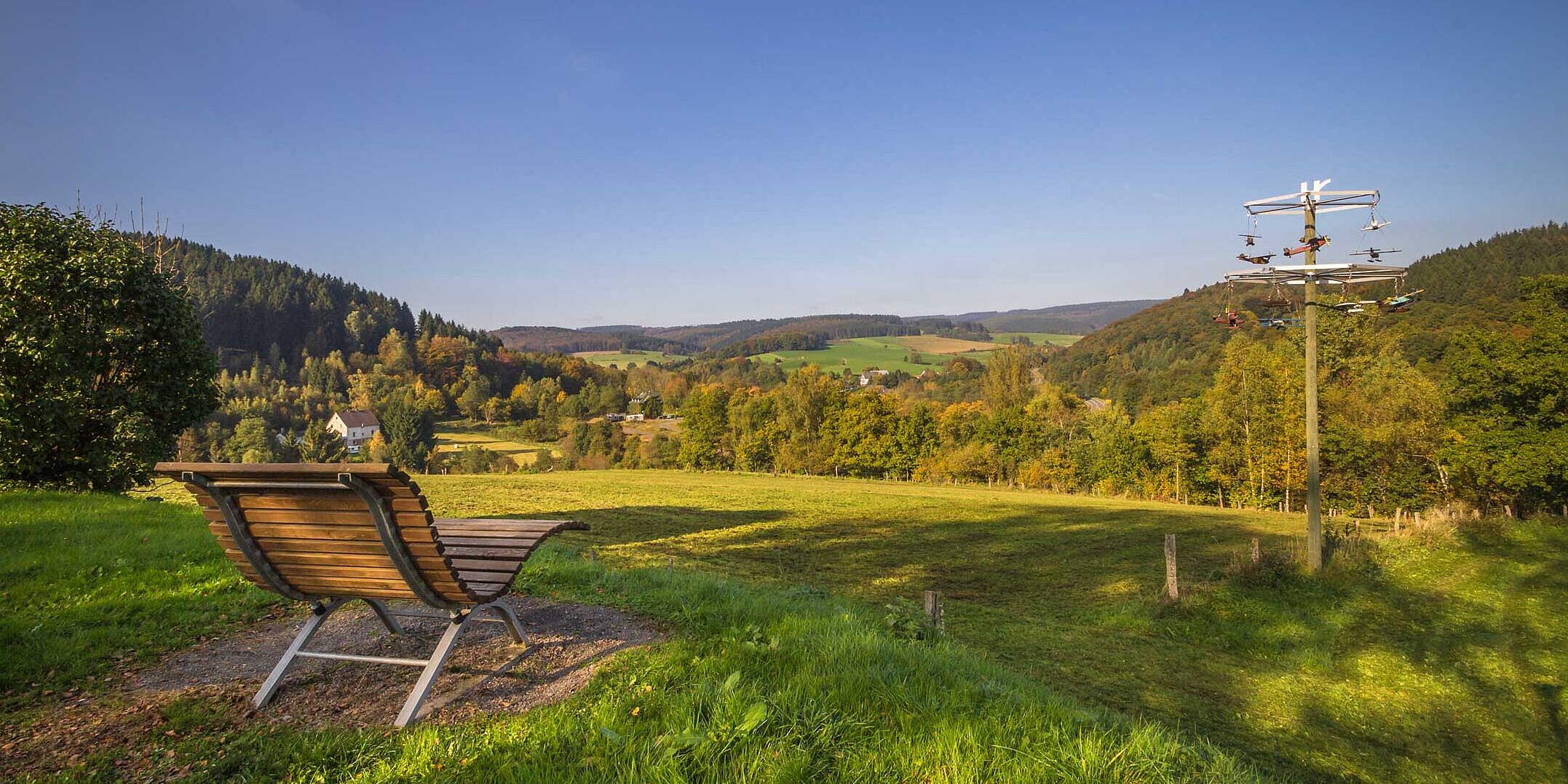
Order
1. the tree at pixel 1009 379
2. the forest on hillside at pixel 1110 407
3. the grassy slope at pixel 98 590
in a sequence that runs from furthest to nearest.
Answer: the tree at pixel 1009 379, the forest on hillside at pixel 1110 407, the grassy slope at pixel 98 590

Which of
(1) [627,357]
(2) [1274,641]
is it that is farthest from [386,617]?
(1) [627,357]

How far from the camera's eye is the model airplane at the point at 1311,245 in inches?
628

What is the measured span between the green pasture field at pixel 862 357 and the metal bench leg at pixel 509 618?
381 ft

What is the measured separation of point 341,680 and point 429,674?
1001mm

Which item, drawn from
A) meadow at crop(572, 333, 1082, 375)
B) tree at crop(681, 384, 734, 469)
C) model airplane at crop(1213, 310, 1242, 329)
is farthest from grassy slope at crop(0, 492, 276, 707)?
meadow at crop(572, 333, 1082, 375)

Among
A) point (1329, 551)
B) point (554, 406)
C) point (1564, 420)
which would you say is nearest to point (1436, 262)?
point (1564, 420)

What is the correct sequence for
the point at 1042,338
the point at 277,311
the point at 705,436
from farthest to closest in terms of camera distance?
the point at 1042,338 → the point at 277,311 → the point at 705,436

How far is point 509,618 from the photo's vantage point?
14.8ft

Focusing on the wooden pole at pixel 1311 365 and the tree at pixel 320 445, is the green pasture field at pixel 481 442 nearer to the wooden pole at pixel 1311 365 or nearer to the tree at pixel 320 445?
the tree at pixel 320 445

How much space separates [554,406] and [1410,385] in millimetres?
90617

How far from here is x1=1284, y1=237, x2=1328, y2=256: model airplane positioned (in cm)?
1596

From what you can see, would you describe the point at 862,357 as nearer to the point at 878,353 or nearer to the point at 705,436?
the point at 878,353

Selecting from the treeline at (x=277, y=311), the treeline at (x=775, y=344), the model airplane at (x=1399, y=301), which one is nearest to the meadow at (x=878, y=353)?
the treeline at (x=775, y=344)

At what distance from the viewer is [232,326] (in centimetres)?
8675
